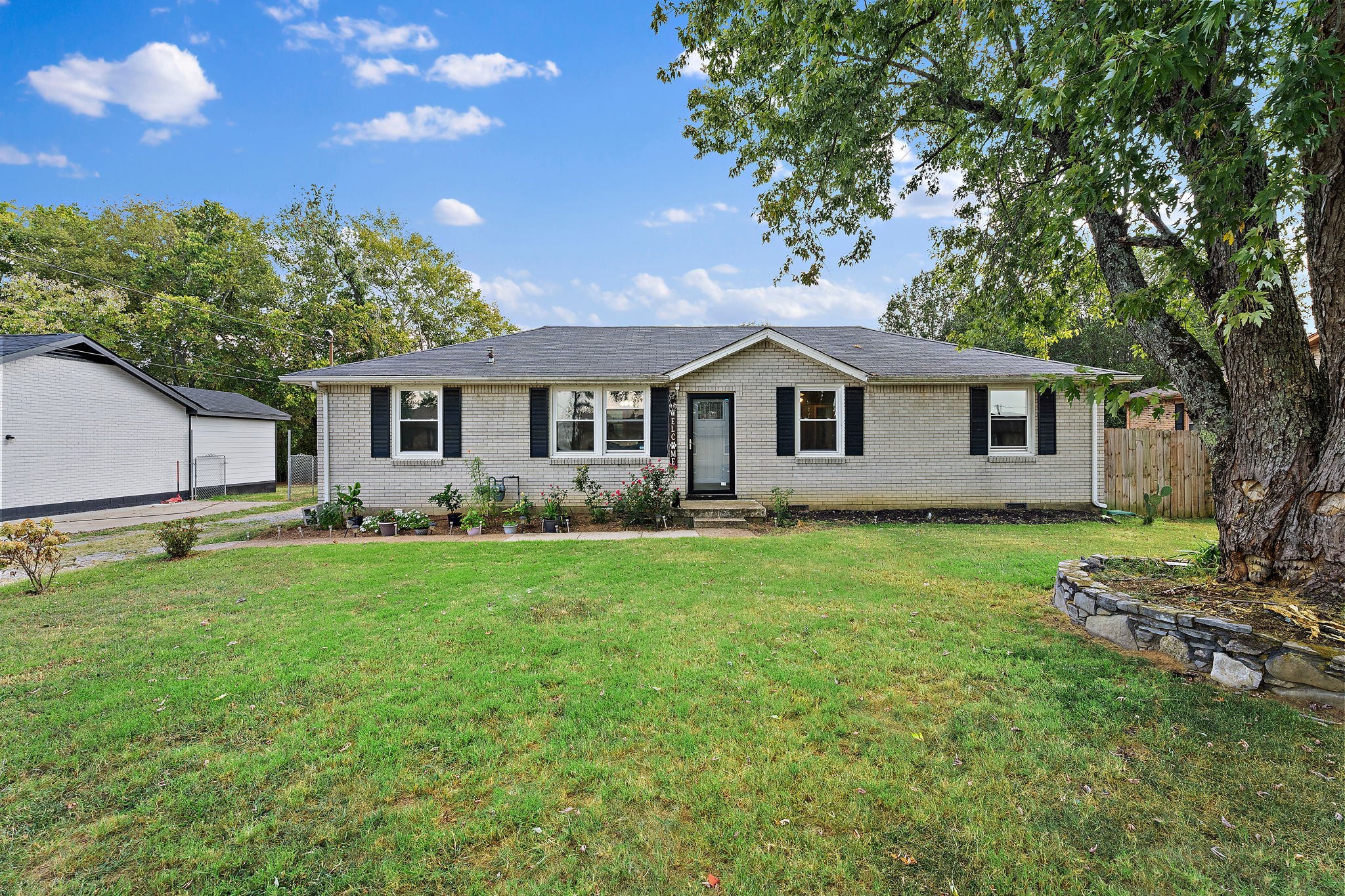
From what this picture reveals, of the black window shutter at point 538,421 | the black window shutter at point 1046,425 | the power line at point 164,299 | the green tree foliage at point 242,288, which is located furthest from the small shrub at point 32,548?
the power line at point 164,299

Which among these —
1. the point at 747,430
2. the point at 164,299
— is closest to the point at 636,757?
the point at 747,430

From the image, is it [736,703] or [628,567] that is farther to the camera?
[628,567]

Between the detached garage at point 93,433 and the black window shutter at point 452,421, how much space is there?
10.3 m

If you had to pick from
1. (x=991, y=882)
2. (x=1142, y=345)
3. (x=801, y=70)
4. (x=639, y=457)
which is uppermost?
(x=801, y=70)

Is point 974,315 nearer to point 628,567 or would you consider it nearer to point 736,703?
point 628,567

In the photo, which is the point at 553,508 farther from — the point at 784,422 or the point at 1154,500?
the point at 1154,500

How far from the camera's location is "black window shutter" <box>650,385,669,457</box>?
1110 cm

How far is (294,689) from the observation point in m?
3.58

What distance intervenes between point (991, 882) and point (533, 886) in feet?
5.89

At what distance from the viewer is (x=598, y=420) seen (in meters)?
11.2

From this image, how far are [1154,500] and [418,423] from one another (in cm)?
1556

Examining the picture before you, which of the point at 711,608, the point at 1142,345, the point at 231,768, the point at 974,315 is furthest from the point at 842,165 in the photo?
the point at 231,768

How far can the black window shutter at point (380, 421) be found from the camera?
11.0 metres

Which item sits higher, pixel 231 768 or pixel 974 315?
pixel 974 315
